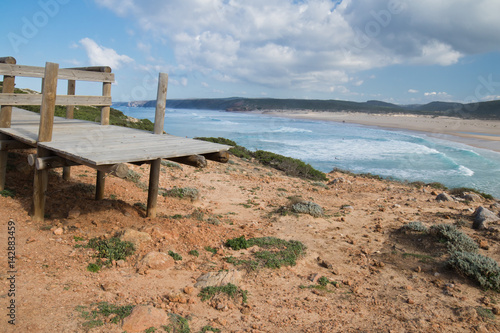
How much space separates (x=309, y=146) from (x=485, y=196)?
1991cm

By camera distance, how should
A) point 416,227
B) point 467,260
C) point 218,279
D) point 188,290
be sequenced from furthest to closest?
point 416,227
point 467,260
point 218,279
point 188,290

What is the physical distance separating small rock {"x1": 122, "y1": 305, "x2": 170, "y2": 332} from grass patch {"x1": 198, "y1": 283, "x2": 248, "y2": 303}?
74 centimetres

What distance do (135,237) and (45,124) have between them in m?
2.57

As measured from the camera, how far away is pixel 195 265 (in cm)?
561

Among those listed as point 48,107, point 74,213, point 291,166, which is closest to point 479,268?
point 74,213

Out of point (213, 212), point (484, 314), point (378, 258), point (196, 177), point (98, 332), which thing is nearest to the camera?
point (98, 332)

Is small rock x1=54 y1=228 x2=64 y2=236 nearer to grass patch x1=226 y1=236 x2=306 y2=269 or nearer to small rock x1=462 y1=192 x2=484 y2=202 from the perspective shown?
grass patch x1=226 y1=236 x2=306 y2=269

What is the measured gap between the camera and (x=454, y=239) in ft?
23.7

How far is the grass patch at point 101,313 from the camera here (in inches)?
149

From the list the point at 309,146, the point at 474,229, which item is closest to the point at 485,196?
the point at 474,229

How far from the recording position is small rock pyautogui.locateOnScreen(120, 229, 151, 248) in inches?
225

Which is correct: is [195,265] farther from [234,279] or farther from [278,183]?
[278,183]

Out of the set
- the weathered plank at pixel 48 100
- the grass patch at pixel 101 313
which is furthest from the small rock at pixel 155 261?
the weathered plank at pixel 48 100

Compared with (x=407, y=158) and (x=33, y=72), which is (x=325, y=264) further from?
(x=407, y=158)
